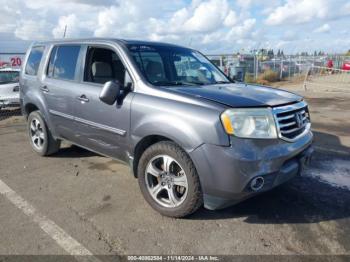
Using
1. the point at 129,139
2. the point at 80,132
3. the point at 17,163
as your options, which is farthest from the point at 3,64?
the point at 129,139

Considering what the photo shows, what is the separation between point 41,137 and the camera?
5.74 metres

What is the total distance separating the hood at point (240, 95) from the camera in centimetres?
334

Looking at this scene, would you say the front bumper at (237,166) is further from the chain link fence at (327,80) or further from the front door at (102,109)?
the chain link fence at (327,80)

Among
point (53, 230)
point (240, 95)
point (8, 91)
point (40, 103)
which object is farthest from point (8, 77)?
point (240, 95)

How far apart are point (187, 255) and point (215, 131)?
43.8 inches

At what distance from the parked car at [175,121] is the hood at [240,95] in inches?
0.4

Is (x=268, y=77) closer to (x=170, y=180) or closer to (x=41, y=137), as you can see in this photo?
(x=41, y=137)

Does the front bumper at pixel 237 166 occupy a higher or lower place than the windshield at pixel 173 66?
lower

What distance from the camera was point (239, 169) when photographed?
3105mm

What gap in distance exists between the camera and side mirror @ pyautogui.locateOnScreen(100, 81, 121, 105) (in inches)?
149

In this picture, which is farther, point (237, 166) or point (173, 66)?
point (173, 66)

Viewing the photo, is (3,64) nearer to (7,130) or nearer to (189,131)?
(7,130)

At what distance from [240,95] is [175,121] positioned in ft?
2.49

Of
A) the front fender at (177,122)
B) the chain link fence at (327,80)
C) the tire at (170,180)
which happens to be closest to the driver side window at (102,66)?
the front fender at (177,122)
